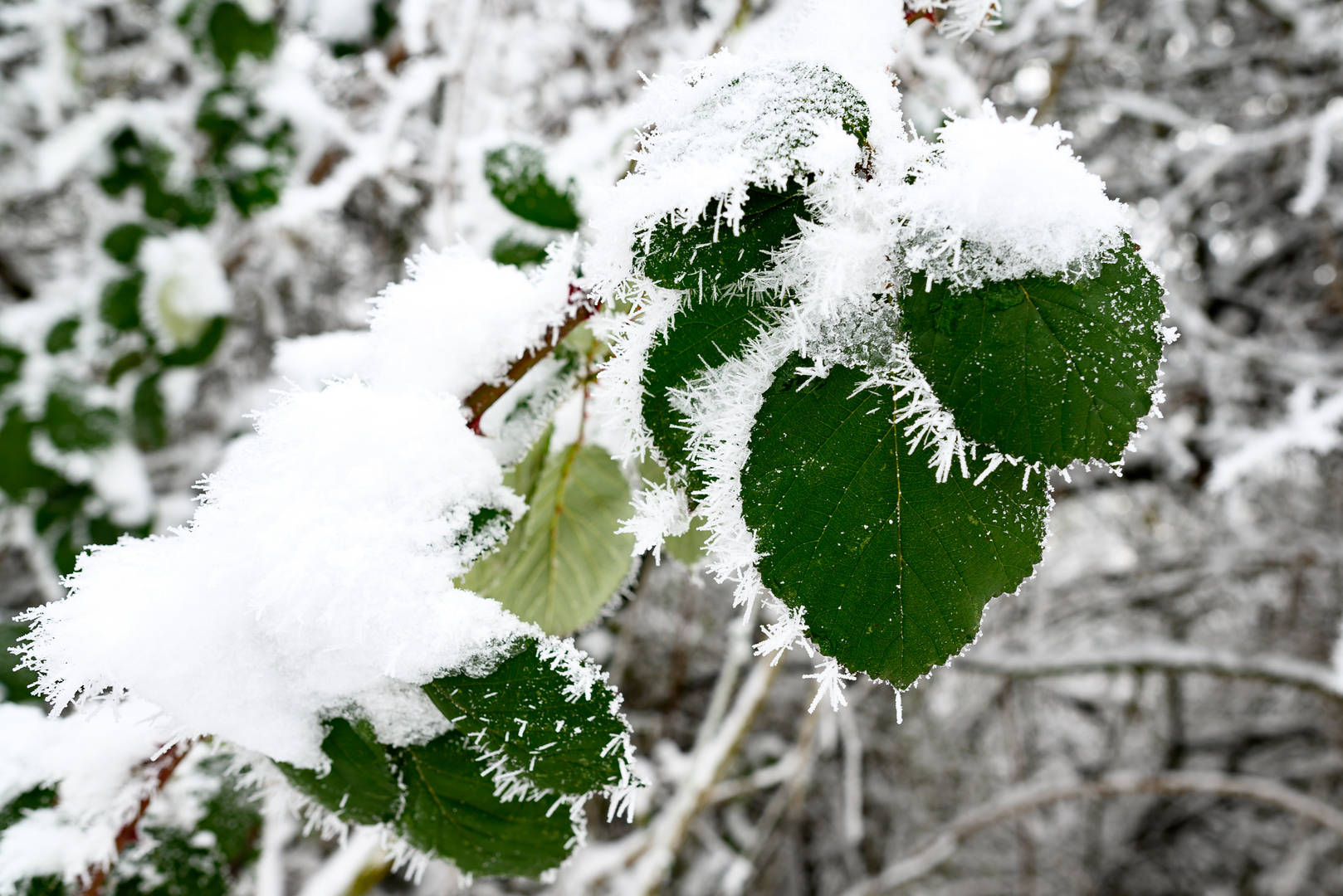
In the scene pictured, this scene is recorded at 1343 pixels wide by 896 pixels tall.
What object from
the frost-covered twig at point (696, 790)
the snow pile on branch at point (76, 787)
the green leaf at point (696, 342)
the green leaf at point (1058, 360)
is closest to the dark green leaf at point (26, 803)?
the snow pile on branch at point (76, 787)

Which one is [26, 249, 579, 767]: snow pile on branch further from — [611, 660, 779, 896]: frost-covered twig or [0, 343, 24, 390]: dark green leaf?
[0, 343, 24, 390]: dark green leaf

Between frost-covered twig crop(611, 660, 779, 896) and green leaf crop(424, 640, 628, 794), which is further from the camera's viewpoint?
frost-covered twig crop(611, 660, 779, 896)

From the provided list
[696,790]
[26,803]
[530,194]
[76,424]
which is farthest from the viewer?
[76,424]

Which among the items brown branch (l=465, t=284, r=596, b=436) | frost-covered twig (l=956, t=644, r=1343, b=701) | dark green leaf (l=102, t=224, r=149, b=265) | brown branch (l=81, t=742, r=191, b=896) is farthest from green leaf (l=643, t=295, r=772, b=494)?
dark green leaf (l=102, t=224, r=149, b=265)

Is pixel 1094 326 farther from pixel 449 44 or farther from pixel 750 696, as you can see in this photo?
pixel 449 44

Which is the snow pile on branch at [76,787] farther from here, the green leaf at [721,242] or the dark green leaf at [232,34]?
the dark green leaf at [232,34]

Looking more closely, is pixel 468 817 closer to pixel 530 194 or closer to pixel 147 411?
pixel 530 194

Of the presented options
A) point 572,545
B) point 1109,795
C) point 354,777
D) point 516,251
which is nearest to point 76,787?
point 354,777
